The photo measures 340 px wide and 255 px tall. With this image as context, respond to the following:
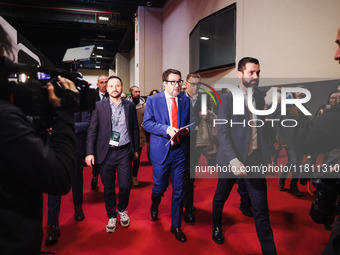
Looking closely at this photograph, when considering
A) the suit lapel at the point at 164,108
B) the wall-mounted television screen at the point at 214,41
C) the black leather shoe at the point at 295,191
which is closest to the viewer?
the suit lapel at the point at 164,108

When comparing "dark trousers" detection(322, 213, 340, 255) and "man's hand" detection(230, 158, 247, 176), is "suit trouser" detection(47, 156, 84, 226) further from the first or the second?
"dark trousers" detection(322, 213, 340, 255)

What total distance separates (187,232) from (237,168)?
1.08 m

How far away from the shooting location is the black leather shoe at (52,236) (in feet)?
7.55

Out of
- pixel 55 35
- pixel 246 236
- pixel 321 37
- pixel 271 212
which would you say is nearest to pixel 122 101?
pixel 246 236

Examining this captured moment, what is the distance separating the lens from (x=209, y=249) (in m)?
2.25

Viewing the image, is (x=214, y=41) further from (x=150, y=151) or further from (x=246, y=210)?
(x=150, y=151)

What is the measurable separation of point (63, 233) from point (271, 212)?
2.41 m

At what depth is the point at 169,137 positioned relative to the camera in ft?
7.97

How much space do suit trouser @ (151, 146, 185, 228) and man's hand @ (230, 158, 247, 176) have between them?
0.65 metres

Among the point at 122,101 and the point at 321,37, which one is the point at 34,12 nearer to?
the point at 122,101

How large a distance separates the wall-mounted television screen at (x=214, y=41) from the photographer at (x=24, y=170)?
16.6ft

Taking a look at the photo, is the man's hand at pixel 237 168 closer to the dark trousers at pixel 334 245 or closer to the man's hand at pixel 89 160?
the dark trousers at pixel 334 245

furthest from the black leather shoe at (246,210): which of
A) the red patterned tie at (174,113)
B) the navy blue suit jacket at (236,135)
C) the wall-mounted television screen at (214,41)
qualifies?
the wall-mounted television screen at (214,41)

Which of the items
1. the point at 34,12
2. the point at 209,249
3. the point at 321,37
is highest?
the point at 34,12
